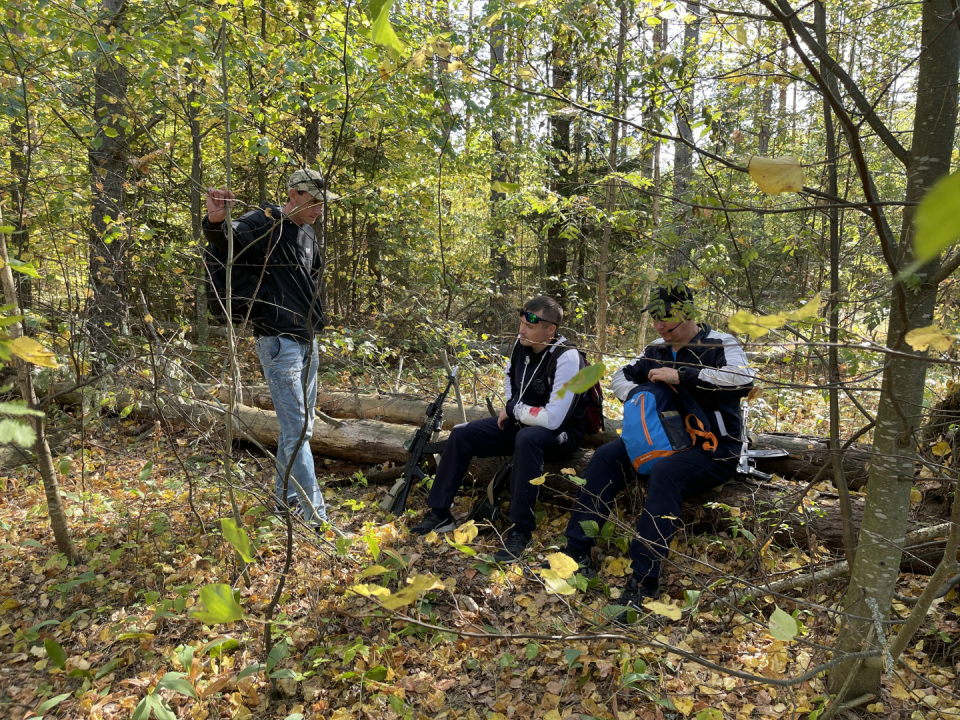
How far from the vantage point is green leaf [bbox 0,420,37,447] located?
842 mm

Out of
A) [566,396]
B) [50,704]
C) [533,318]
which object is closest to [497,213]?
[533,318]

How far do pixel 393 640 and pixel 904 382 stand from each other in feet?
7.90

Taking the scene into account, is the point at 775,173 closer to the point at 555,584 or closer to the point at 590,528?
the point at 555,584

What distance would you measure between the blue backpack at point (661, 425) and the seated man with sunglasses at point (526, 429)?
487 millimetres

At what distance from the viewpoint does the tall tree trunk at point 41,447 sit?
2.79 meters

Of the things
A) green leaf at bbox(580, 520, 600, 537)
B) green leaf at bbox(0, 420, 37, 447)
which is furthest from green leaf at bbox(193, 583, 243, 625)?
green leaf at bbox(580, 520, 600, 537)

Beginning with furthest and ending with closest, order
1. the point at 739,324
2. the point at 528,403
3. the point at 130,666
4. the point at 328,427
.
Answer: the point at 328,427
the point at 528,403
the point at 130,666
the point at 739,324

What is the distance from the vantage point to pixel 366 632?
9.35 ft

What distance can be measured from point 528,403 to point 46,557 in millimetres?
3222

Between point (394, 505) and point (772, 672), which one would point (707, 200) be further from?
point (394, 505)

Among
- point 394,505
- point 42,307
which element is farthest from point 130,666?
point 42,307

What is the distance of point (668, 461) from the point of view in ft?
10.5

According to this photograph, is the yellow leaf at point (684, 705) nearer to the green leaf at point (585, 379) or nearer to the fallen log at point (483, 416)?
the fallen log at point (483, 416)

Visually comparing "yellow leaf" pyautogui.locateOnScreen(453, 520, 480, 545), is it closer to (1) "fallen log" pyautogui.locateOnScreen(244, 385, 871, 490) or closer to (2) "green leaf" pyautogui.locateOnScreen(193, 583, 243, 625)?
(2) "green leaf" pyautogui.locateOnScreen(193, 583, 243, 625)
